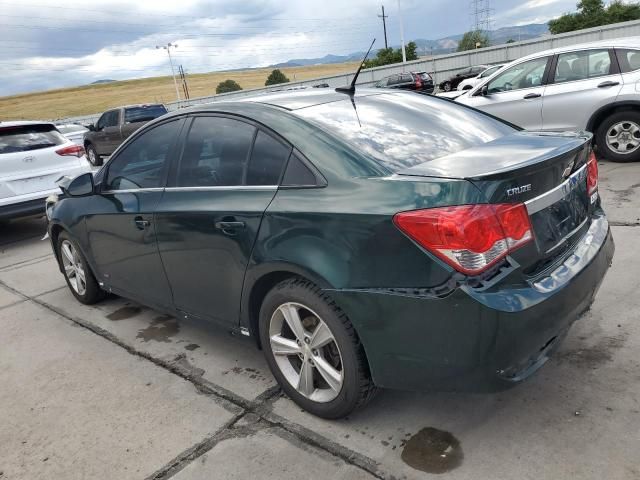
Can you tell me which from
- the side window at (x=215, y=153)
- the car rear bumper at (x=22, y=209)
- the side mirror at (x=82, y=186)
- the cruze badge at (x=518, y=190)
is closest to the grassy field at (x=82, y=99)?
the car rear bumper at (x=22, y=209)

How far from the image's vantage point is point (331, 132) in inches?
107

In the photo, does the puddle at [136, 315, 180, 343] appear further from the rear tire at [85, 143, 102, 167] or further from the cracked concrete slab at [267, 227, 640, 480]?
the rear tire at [85, 143, 102, 167]

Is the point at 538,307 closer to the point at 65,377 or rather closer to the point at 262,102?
the point at 262,102

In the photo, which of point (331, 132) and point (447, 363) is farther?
point (331, 132)

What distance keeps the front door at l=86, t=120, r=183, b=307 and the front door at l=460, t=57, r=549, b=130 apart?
5.82m

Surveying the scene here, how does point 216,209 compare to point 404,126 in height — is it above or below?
below

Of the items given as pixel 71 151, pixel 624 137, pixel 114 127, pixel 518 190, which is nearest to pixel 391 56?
pixel 114 127

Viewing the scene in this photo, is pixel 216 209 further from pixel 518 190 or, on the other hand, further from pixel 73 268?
pixel 73 268

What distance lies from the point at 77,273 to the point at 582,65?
701cm

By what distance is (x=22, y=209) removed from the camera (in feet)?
23.7

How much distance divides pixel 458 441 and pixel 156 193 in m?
2.29

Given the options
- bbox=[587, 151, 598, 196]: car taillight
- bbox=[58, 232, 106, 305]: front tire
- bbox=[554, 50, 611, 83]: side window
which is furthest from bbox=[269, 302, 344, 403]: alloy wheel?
bbox=[554, 50, 611, 83]: side window

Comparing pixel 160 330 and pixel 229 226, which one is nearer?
pixel 229 226

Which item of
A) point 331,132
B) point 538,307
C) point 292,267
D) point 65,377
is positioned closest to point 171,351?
point 65,377
